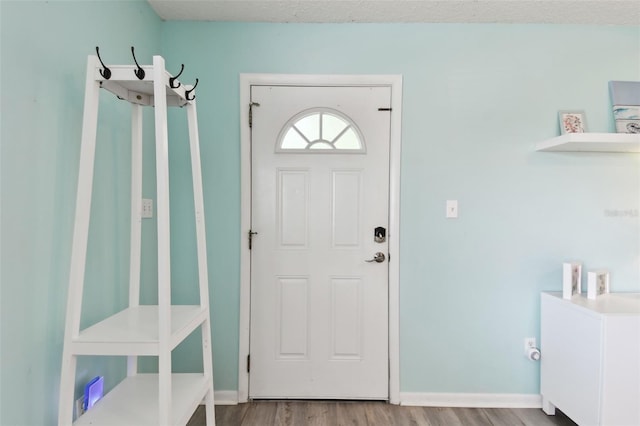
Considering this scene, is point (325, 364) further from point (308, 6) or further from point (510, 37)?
point (510, 37)

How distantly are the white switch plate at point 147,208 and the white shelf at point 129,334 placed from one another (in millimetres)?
625

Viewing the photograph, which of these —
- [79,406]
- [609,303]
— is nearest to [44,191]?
[79,406]

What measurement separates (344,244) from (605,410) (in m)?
1.54

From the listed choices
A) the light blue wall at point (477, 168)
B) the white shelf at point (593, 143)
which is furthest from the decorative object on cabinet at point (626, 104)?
the white shelf at point (593, 143)

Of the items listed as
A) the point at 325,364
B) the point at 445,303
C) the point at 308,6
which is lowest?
the point at 325,364

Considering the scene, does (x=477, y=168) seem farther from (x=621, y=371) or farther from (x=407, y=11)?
(x=621, y=371)

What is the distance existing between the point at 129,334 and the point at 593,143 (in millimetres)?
2488

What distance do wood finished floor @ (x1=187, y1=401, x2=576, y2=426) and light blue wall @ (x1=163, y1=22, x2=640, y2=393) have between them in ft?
0.44

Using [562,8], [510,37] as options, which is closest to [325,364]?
[510,37]

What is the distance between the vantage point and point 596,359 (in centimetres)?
170

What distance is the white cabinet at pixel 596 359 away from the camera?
1.66 metres

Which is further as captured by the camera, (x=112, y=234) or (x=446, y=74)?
(x=446, y=74)

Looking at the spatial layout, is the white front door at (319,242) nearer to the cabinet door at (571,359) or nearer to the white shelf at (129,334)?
the white shelf at (129,334)

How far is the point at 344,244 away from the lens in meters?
2.16
